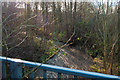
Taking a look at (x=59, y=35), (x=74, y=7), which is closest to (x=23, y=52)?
(x=59, y=35)

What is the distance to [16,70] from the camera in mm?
1400

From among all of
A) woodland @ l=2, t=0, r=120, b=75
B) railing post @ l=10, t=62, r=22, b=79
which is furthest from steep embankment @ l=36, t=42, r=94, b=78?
railing post @ l=10, t=62, r=22, b=79

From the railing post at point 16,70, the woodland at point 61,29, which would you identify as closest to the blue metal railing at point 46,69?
the railing post at point 16,70

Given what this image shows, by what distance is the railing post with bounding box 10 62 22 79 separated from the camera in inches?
53.4

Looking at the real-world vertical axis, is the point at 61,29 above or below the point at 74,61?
above

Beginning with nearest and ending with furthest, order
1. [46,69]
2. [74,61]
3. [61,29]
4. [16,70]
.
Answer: [46,69] < [16,70] < [74,61] < [61,29]

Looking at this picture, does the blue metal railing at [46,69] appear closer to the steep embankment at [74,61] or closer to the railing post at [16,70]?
the railing post at [16,70]

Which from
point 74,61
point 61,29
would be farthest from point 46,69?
point 61,29

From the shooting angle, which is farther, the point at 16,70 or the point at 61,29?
the point at 61,29

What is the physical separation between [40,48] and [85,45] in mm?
1966

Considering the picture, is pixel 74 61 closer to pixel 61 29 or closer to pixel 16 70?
pixel 61 29

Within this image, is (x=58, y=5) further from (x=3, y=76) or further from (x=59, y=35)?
(x=3, y=76)

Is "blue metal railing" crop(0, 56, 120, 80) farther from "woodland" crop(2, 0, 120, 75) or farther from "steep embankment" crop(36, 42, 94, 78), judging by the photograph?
"steep embankment" crop(36, 42, 94, 78)

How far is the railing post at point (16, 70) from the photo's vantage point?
1356 mm
